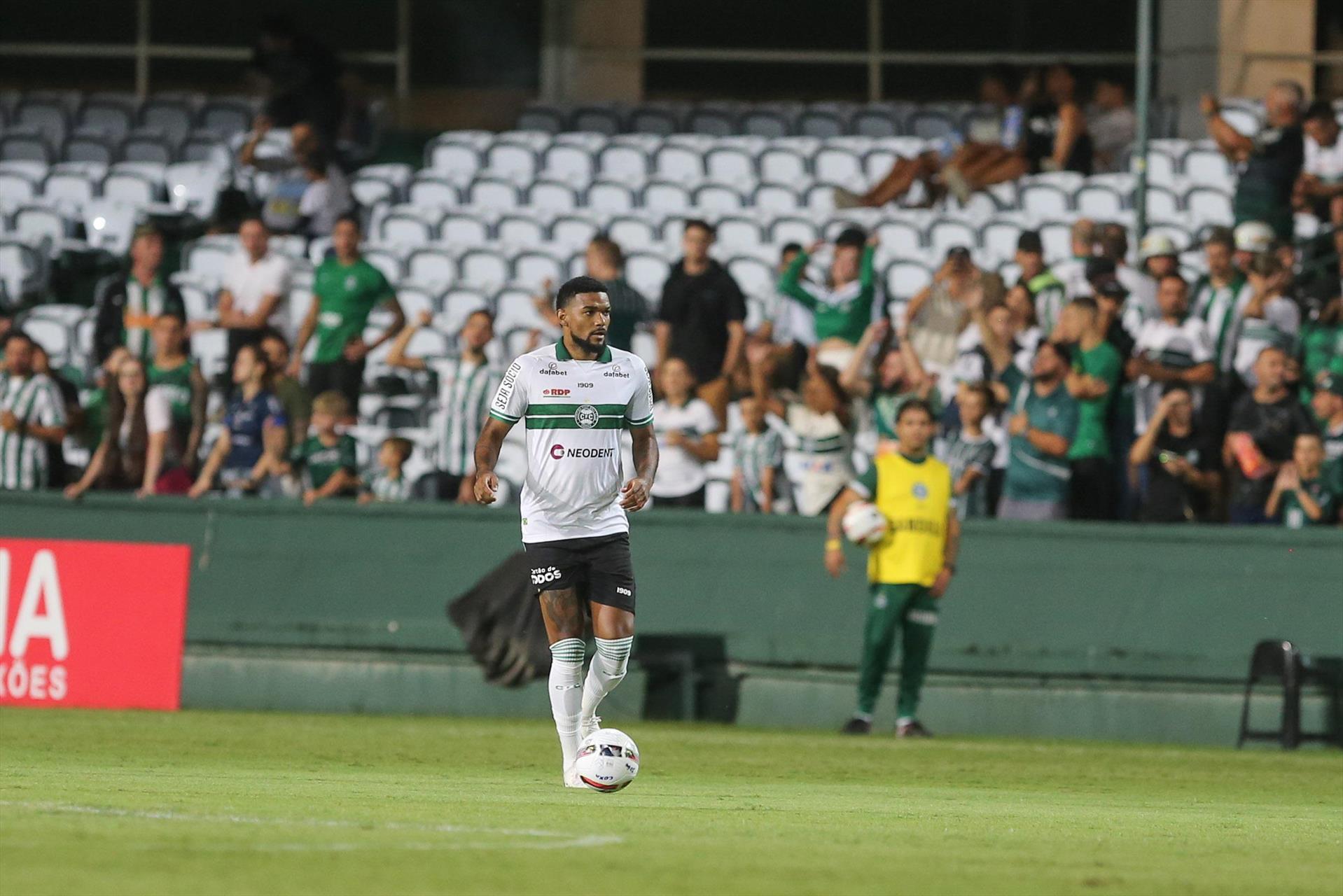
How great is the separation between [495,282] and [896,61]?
7.98 m

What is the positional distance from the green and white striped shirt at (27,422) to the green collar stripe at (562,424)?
8.04m

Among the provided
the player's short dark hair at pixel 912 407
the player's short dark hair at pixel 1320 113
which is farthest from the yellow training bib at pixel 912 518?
the player's short dark hair at pixel 1320 113

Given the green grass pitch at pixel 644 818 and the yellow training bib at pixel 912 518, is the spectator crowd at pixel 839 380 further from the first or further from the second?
the green grass pitch at pixel 644 818

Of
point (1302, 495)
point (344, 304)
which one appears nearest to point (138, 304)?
point (344, 304)

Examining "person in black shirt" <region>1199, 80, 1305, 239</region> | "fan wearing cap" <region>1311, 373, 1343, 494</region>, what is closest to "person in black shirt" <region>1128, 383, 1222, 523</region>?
"fan wearing cap" <region>1311, 373, 1343, 494</region>

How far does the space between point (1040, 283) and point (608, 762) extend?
28.2 ft

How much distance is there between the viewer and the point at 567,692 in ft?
32.9

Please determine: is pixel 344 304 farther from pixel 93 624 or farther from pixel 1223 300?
pixel 1223 300

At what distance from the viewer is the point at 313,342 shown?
1819 cm

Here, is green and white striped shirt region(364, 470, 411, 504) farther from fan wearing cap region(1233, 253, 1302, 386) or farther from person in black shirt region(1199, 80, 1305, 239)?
person in black shirt region(1199, 80, 1305, 239)

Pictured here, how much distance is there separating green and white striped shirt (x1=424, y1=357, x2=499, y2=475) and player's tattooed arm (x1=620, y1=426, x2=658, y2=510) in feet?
20.7

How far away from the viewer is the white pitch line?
727 centimetres

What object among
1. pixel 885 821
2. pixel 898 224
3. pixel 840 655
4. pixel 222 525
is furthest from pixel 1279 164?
pixel 885 821

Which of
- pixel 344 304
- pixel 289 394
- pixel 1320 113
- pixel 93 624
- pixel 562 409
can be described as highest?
pixel 1320 113
